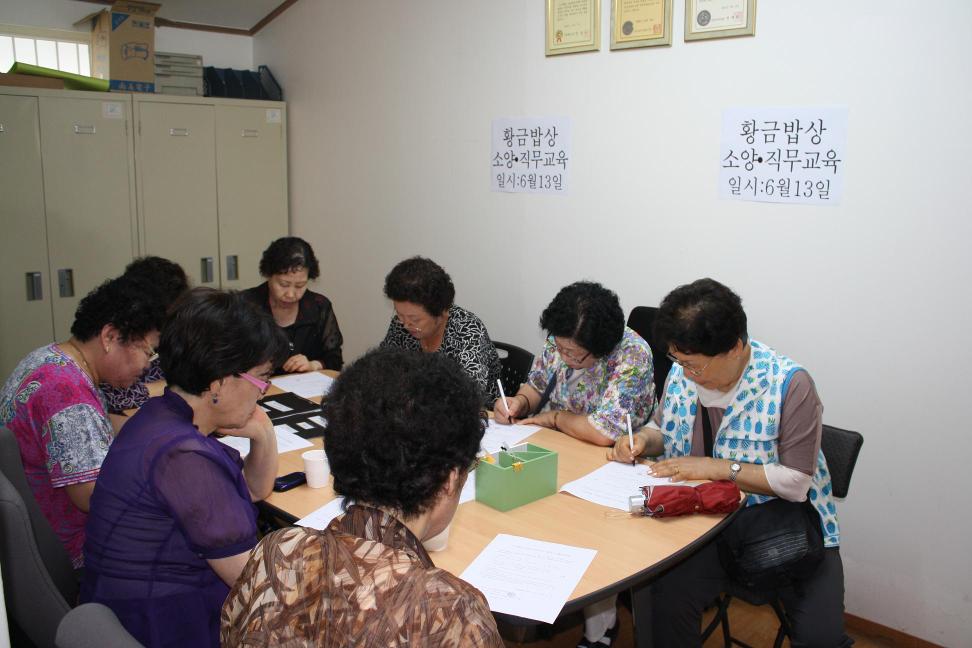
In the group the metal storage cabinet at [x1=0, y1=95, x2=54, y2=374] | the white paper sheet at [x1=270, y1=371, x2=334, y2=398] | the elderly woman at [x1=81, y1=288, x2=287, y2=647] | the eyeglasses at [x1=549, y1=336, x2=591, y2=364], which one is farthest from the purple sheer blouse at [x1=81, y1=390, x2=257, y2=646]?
the metal storage cabinet at [x1=0, y1=95, x2=54, y2=374]

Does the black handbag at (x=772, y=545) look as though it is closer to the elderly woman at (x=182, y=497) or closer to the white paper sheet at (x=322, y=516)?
the white paper sheet at (x=322, y=516)

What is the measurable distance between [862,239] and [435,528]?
6.92 ft

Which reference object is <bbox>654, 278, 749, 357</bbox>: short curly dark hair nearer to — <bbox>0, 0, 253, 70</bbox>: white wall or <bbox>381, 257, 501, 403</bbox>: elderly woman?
<bbox>381, 257, 501, 403</bbox>: elderly woman

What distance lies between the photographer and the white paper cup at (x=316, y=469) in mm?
2070

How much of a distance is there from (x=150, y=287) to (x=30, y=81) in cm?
272

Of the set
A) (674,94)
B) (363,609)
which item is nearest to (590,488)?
(363,609)

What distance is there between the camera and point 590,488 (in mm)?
2121

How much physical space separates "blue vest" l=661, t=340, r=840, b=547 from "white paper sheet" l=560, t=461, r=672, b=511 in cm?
21

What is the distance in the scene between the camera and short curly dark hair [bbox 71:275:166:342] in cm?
207

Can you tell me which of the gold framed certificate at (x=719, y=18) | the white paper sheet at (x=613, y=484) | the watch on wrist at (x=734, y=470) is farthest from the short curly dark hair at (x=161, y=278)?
the gold framed certificate at (x=719, y=18)

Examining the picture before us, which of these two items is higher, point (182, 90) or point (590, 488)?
point (182, 90)

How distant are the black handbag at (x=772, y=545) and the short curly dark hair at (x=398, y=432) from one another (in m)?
1.13

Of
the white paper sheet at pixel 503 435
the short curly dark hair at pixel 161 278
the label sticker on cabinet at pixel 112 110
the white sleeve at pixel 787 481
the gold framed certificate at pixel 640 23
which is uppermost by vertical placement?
the gold framed certificate at pixel 640 23

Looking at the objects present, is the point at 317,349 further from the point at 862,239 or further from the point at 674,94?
the point at 862,239
